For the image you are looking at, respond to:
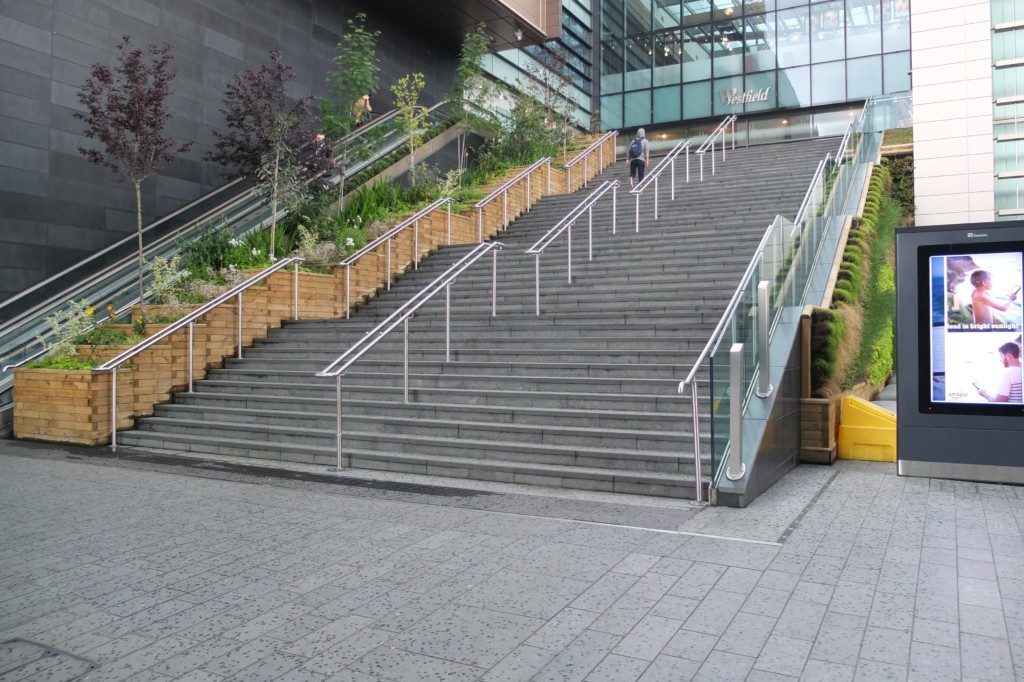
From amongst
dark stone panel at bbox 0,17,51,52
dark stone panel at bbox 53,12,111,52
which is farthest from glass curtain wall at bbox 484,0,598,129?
dark stone panel at bbox 0,17,51,52

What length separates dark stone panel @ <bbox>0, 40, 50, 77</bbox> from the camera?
1209 cm

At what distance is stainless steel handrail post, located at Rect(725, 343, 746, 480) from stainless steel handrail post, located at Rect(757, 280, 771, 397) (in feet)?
2.89

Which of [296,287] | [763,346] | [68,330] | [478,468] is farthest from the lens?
[296,287]

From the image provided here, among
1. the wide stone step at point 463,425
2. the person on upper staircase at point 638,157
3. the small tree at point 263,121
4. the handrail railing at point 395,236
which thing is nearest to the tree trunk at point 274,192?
the small tree at point 263,121

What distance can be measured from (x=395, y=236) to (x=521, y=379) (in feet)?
20.8

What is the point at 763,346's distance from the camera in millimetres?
7293

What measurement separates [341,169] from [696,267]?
23.9 feet

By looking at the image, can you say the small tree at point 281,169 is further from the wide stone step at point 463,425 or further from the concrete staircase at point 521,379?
the wide stone step at point 463,425

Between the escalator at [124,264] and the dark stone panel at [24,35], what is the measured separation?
11.0 feet

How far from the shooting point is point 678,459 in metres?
6.45

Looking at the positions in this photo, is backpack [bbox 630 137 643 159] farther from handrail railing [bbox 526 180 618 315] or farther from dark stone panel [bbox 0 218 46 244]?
dark stone panel [bbox 0 218 46 244]

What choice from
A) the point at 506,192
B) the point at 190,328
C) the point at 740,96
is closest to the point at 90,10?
the point at 190,328

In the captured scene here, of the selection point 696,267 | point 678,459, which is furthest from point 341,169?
point 678,459

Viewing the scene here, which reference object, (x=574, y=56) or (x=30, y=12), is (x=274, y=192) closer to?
(x=30, y=12)
